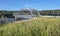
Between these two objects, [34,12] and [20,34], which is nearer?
[20,34]

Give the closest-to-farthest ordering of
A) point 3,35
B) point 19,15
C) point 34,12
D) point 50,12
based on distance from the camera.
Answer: point 3,35, point 19,15, point 34,12, point 50,12

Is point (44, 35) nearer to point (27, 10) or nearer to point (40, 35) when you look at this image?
point (40, 35)

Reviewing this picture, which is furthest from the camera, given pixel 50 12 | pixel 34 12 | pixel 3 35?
pixel 50 12

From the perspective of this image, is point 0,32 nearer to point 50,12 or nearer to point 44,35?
point 44,35

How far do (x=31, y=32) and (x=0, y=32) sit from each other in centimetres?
100

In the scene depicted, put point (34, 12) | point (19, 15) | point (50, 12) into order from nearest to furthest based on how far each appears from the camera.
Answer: point (19, 15)
point (34, 12)
point (50, 12)

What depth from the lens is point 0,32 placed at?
4.91 metres

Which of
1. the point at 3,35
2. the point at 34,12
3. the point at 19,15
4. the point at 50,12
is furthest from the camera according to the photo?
the point at 50,12

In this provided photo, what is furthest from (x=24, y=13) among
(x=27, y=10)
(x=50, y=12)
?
(x=50, y=12)

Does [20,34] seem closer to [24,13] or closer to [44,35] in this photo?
[44,35]

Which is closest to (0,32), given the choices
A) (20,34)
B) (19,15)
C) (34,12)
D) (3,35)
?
(3,35)

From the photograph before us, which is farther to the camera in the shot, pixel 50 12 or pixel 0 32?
pixel 50 12

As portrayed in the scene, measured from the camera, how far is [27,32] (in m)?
5.09

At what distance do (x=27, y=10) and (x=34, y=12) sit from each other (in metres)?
2.11
